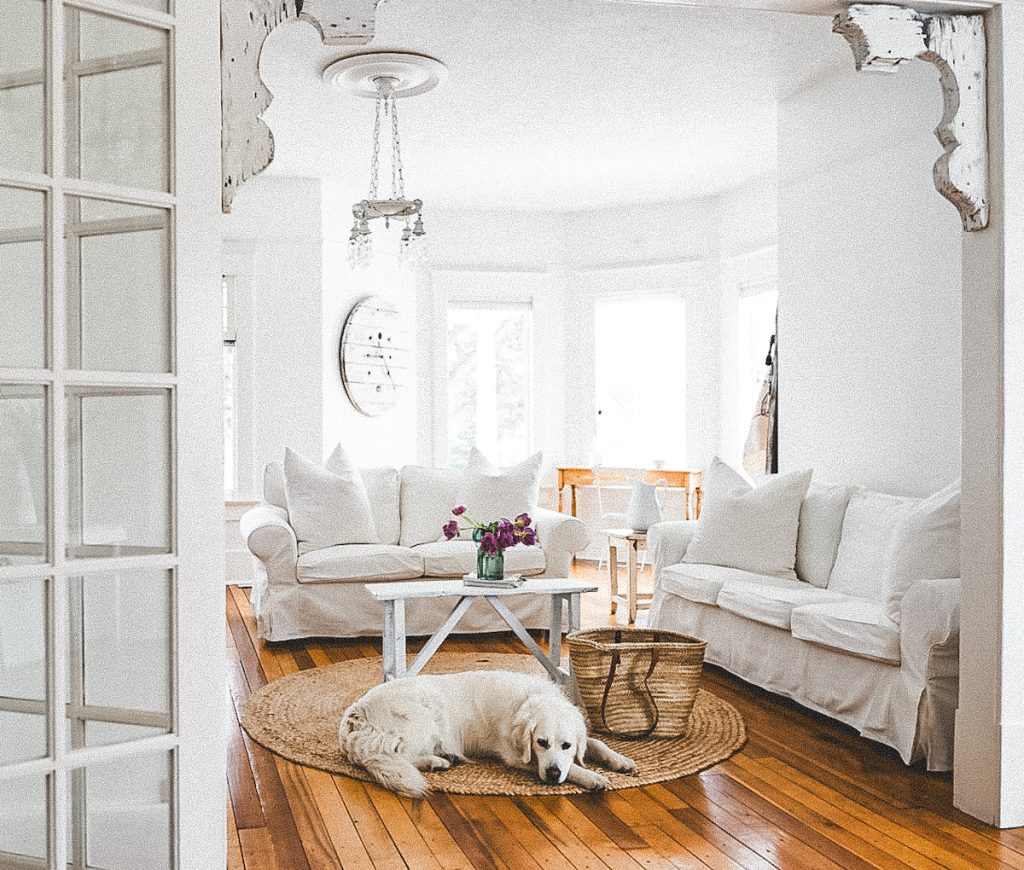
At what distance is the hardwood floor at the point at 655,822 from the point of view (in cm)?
295

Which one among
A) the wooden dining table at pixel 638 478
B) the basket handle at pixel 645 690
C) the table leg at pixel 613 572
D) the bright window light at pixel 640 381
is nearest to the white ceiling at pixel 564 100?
the bright window light at pixel 640 381

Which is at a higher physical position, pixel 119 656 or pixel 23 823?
pixel 119 656

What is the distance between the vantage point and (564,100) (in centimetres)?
580

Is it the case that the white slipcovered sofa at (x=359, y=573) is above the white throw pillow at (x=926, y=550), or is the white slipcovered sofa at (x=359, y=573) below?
below

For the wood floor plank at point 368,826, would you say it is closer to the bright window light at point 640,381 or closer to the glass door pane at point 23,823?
the glass door pane at point 23,823

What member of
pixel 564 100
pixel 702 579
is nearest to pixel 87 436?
pixel 702 579

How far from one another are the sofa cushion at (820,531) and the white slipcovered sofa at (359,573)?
4.36 ft

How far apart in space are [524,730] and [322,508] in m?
2.77

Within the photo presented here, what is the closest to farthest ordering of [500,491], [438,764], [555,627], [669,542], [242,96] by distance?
[242,96]
[438,764]
[555,627]
[669,542]
[500,491]

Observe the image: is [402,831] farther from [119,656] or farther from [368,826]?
[119,656]

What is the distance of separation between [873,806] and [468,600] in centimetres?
185

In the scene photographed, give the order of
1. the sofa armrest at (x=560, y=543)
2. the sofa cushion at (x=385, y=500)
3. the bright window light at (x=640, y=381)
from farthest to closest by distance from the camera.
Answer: the bright window light at (x=640, y=381) < the sofa cushion at (x=385, y=500) < the sofa armrest at (x=560, y=543)

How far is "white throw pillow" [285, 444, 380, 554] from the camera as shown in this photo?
237 inches

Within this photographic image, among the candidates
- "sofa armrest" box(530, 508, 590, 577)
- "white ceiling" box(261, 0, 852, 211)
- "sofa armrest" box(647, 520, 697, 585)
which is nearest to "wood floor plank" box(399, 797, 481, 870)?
"sofa armrest" box(647, 520, 697, 585)
